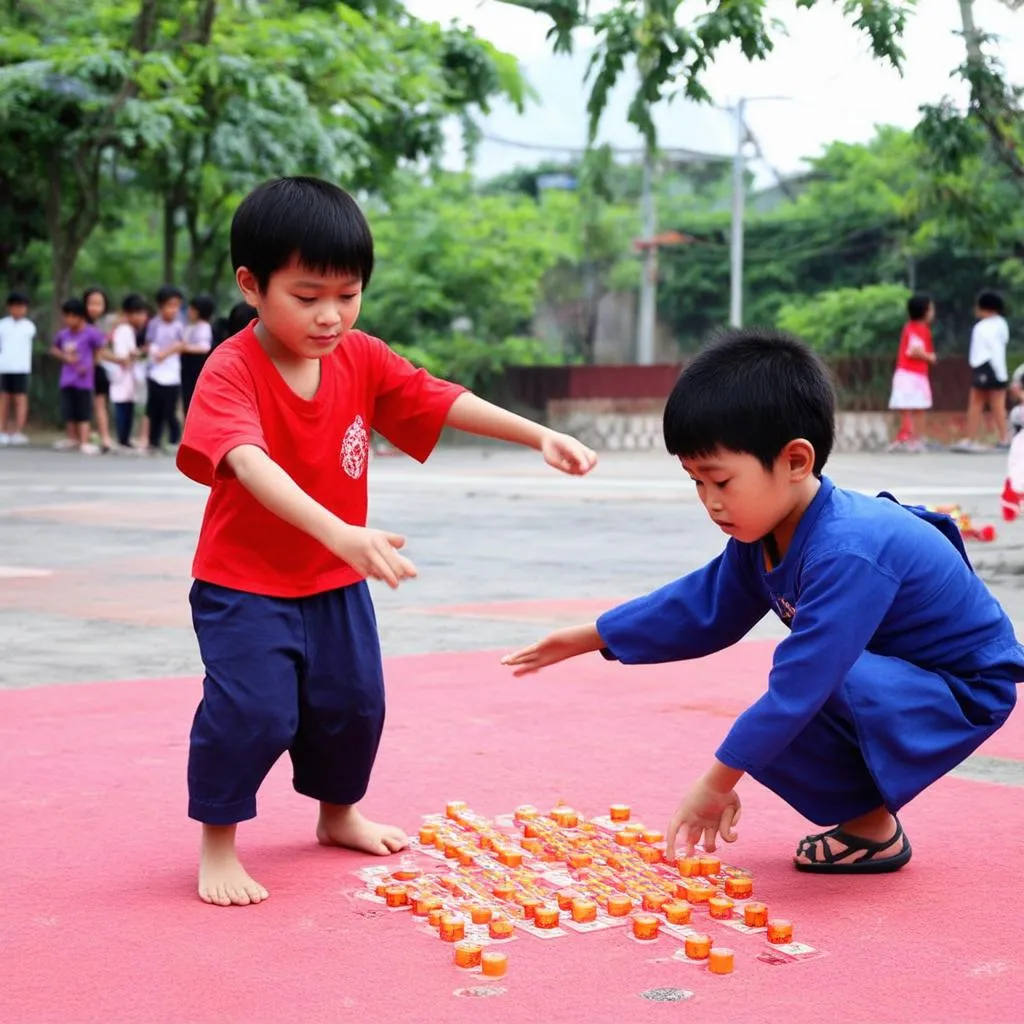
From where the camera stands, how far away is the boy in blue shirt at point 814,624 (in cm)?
273

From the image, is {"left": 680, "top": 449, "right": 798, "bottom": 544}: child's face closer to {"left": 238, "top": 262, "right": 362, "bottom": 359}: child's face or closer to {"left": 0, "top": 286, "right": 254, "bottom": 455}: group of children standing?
{"left": 238, "top": 262, "right": 362, "bottom": 359}: child's face

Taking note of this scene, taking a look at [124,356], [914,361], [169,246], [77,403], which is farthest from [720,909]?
[169,246]

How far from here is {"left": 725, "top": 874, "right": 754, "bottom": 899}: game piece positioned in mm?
2805

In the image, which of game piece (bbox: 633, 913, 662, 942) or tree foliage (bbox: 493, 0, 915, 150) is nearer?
game piece (bbox: 633, 913, 662, 942)

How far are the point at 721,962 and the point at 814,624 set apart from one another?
0.60 metres

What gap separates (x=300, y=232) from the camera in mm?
2924

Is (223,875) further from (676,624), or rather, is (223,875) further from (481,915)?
(676,624)

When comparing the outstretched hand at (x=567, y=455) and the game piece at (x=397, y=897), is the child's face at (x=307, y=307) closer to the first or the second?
the outstretched hand at (x=567, y=455)

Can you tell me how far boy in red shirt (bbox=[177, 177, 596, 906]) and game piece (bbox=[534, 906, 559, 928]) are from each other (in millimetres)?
505

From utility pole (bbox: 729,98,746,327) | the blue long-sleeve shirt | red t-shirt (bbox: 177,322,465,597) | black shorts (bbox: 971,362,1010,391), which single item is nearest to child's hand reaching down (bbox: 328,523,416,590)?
red t-shirt (bbox: 177,322,465,597)

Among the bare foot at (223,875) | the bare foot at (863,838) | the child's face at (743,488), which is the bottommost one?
the bare foot at (223,875)

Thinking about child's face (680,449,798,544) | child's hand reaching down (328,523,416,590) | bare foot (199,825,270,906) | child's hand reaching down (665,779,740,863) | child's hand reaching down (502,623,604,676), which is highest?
child's face (680,449,798,544)

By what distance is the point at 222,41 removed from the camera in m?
16.5

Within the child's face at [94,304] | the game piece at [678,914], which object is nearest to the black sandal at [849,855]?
the game piece at [678,914]
